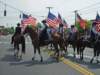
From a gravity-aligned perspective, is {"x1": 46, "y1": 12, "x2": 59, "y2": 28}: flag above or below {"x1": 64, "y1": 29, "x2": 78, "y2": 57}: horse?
above

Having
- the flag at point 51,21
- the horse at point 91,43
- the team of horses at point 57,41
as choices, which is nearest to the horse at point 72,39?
the team of horses at point 57,41

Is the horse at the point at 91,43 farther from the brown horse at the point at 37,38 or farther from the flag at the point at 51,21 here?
the flag at the point at 51,21

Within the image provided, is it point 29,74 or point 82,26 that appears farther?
point 82,26

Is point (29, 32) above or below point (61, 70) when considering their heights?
above

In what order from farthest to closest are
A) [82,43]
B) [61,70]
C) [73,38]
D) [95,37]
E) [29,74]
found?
[73,38], [82,43], [95,37], [61,70], [29,74]

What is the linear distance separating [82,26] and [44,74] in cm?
1457

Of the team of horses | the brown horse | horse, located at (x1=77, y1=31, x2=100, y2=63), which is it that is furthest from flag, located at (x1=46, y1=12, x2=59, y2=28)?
horse, located at (x1=77, y1=31, x2=100, y2=63)

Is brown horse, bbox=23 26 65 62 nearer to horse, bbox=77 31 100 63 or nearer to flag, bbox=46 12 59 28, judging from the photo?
flag, bbox=46 12 59 28

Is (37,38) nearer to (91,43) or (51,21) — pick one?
(51,21)

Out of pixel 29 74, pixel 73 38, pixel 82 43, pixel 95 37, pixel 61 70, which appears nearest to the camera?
pixel 29 74

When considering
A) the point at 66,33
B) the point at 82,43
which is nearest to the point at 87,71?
the point at 82,43

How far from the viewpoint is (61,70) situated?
19812mm

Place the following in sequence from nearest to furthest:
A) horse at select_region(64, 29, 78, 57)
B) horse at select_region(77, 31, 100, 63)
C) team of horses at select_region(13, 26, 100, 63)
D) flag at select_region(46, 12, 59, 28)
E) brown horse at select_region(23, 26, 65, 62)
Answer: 1. horse at select_region(77, 31, 100, 63)
2. team of horses at select_region(13, 26, 100, 63)
3. brown horse at select_region(23, 26, 65, 62)
4. flag at select_region(46, 12, 59, 28)
5. horse at select_region(64, 29, 78, 57)

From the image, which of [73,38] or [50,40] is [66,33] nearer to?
[73,38]
